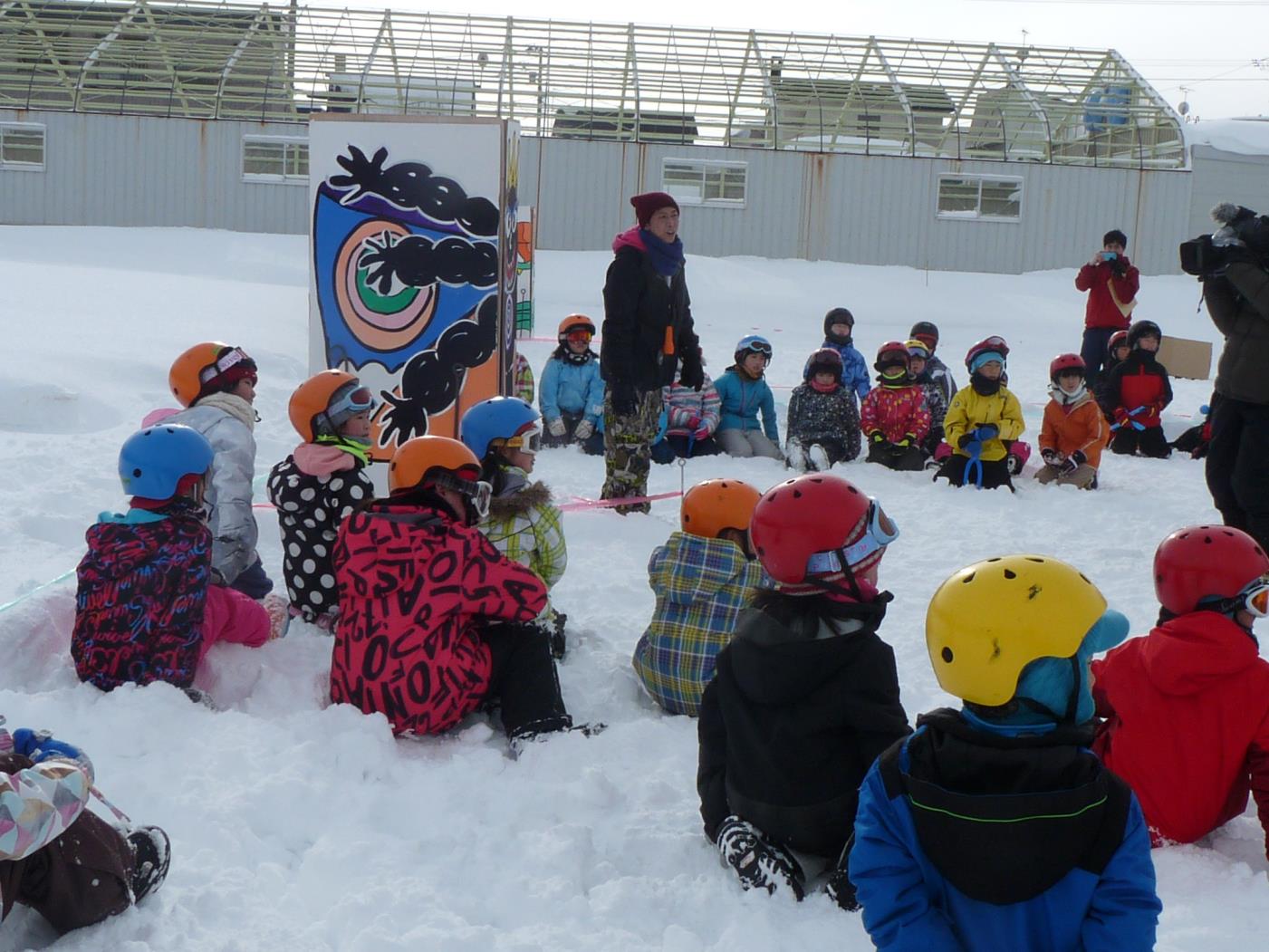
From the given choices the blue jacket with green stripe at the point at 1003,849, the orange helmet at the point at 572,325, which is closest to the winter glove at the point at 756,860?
the blue jacket with green stripe at the point at 1003,849

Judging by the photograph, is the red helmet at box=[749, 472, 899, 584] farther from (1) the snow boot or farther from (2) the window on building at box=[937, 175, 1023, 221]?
(2) the window on building at box=[937, 175, 1023, 221]

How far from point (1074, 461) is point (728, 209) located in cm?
1688

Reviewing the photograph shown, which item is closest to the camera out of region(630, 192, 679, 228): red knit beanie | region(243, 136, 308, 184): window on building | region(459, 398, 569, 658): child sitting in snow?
region(459, 398, 569, 658): child sitting in snow

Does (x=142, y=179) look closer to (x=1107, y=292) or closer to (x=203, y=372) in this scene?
(x=1107, y=292)

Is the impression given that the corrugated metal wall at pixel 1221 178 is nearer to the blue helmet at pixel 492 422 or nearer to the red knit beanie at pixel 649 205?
the red knit beanie at pixel 649 205

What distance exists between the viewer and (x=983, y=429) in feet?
29.5

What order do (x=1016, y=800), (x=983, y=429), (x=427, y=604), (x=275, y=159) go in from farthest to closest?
1. (x=275, y=159)
2. (x=983, y=429)
3. (x=427, y=604)
4. (x=1016, y=800)

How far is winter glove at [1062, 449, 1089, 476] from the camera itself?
9.23 m

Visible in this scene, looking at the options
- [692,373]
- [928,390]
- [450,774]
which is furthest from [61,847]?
[928,390]

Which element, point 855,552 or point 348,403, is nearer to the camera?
point 855,552

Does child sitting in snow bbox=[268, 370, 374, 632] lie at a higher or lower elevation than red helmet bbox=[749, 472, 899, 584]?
lower

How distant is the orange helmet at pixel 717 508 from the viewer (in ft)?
14.3

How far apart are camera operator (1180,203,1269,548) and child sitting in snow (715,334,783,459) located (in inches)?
178

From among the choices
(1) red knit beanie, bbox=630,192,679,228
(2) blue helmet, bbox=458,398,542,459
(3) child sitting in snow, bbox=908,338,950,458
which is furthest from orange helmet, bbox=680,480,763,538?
(3) child sitting in snow, bbox=908,338,950,458
